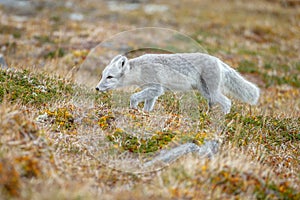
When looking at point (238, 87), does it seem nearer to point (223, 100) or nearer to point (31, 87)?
point (223, 100)

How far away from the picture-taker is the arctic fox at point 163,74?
7574 millimetres

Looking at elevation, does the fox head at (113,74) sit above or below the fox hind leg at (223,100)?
above

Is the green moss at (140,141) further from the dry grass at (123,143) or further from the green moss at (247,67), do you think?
the green moss at (247,67)

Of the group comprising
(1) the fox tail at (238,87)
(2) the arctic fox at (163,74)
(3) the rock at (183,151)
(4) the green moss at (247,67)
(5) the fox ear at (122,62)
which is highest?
(5) the fox ear at (122,62)

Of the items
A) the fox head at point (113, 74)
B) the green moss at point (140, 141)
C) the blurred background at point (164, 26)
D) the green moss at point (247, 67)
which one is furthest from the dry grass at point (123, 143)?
the green moss at point (247, 67)

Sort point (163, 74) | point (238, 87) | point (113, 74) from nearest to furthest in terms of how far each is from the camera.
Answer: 1. point (113, 74)
2. point (163, 74)
3. point (238, 87)

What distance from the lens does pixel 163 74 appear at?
25.4 ft

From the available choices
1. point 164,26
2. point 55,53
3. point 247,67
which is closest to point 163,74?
point 55,53

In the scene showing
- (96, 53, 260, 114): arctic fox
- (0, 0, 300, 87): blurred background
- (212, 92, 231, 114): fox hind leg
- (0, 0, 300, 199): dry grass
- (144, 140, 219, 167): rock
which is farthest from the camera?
(0, 0, 300, 87): blurred background

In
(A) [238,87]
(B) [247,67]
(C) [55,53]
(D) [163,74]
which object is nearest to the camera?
(D) [163,74]

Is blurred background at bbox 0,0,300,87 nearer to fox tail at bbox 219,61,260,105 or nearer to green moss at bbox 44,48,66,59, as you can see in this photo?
green moss at bbox 44,48,66,59

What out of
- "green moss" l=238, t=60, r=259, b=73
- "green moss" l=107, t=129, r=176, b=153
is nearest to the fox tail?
"green moss" l=107, t=129, r=176, b=153

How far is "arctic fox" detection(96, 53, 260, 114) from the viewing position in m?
7.57

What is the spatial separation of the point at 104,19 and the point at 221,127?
14.7m
